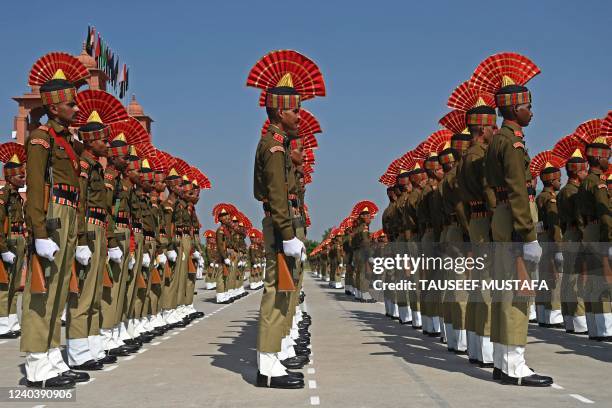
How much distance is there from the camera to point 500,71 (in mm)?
11234

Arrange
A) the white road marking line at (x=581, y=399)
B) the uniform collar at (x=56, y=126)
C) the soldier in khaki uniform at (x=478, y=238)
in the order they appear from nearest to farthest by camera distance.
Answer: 1. the white road marking line at (x=581, y=399)
2. the uniform collar at (x=56, y=126)
3. the soldier in khaki uniform at (x=478, y=238)

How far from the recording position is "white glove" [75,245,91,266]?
9.57 m

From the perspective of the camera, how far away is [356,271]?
3102 cm

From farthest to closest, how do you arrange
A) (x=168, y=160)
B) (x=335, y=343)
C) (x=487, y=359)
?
(x=168, y=160) < (x=335, y=343) < (x=487, y=359)

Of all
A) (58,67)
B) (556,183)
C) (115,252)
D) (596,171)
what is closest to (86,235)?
(58,67)

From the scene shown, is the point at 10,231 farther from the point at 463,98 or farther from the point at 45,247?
the point at 463,98

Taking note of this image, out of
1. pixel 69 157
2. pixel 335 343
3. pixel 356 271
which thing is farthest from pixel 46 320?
pixel 356 271

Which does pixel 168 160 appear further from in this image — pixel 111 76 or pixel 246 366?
pixel 111 76

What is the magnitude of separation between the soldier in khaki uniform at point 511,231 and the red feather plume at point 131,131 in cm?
668

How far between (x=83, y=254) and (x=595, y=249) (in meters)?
8.25

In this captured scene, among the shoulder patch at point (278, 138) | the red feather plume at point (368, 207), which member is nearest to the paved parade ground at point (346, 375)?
the shoulder patch at point (278, 138)

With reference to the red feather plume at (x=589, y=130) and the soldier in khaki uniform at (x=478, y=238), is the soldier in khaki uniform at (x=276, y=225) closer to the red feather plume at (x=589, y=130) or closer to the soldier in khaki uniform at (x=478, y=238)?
the soldier in khaki uniform at (x=478, y=238)

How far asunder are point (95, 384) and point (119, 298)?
3.26 metres

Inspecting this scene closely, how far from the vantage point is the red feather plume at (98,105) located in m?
11.5
